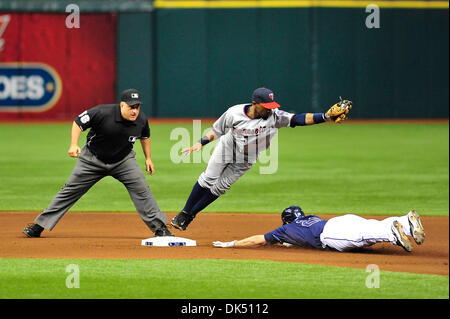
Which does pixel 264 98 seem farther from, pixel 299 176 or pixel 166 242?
pixel 299 176

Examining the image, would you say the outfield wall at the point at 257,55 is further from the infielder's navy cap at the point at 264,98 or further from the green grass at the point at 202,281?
the green grass at the point at 202,281

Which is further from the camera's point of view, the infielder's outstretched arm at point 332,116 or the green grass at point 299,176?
the green grass at point 299,176

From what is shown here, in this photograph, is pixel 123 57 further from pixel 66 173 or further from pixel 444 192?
pixel 444 192

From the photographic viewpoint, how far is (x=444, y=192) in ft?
48.8

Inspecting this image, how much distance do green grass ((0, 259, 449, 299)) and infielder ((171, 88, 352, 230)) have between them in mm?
1749

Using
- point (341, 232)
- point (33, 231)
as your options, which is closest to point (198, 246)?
point (341, 232)

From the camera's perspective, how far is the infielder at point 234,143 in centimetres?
987

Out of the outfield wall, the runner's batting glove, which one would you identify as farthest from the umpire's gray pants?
the outfield wall

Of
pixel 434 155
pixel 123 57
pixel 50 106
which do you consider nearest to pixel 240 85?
pixel 123 57

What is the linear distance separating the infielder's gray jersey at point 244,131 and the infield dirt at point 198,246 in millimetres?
1019

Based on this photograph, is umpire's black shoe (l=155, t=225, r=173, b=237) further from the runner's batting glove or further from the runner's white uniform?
the runner's white uniform

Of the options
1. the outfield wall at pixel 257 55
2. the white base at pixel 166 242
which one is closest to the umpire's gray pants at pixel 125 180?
the white base at pixel 166 242

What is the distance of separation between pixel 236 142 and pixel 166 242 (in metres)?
1.46

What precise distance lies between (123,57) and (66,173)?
13.0 meters
